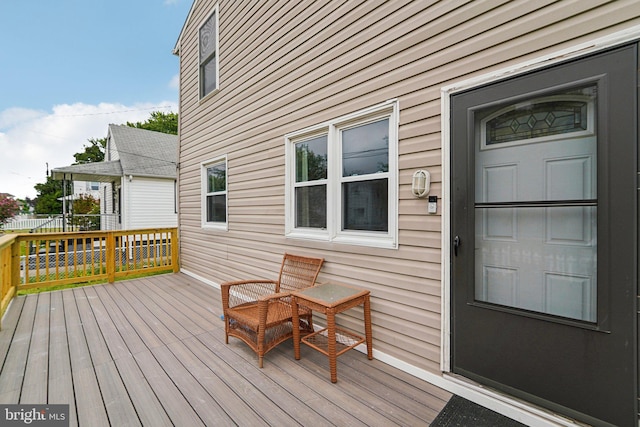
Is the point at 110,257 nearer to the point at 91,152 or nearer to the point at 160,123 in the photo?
the point at 160,123

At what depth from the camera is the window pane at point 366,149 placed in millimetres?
2525

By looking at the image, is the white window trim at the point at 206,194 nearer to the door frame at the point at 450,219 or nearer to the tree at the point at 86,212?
the door frame at the point at 450,219

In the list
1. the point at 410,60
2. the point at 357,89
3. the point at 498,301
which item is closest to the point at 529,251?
the point at 498,301

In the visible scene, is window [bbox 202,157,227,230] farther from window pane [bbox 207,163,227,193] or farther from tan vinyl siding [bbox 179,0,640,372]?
tan vinyl siding [bbox 179,0,640,372]

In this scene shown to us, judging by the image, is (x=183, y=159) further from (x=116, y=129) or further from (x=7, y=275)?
(x=116, y=129)

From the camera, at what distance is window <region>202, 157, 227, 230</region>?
16.1ft

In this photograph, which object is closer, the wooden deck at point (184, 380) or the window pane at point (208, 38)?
the wooden deck at point (184, 380)

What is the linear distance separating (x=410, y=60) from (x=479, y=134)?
848 mm

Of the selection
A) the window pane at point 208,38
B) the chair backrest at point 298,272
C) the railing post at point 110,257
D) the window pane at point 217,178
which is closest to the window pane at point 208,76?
the window pane at point 208,38

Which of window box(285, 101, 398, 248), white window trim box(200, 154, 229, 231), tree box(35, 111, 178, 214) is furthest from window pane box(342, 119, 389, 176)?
tree box(35, 111, 178, 214)

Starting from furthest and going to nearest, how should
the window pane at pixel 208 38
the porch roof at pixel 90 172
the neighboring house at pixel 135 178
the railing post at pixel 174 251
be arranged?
the neighboring house at pixel 135 178, the porch roof at pixel 90 172, the railing post at pixel 174 251, the window pane at pixel 208 38

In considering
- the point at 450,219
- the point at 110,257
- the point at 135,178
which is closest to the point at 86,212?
the point at 135,178

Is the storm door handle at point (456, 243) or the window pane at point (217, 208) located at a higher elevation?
the window pane at point (217, 208)
